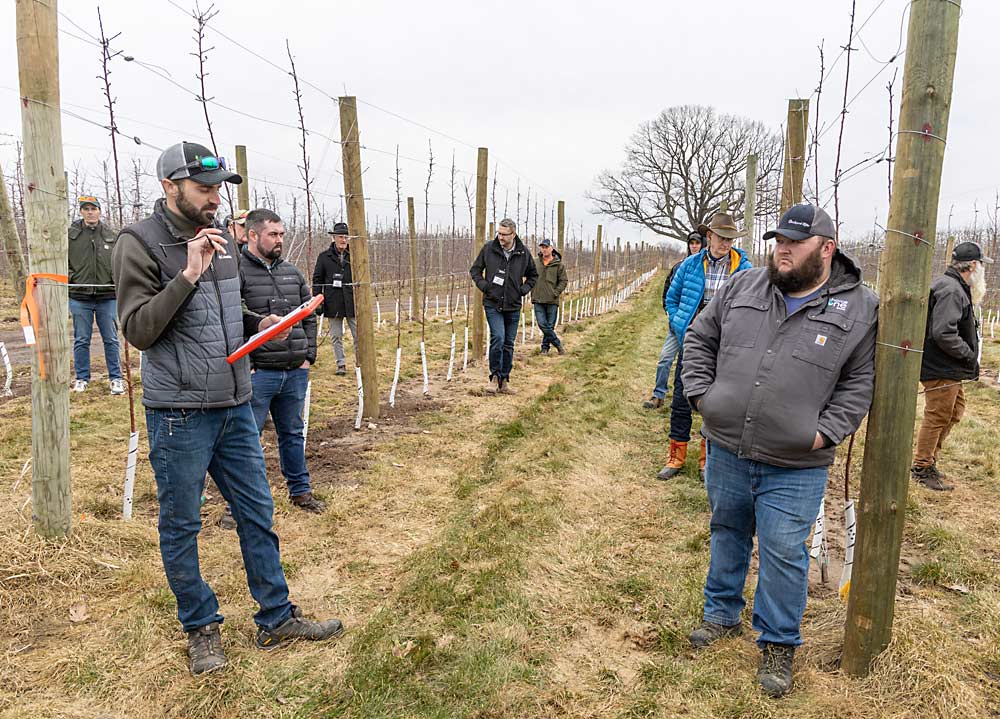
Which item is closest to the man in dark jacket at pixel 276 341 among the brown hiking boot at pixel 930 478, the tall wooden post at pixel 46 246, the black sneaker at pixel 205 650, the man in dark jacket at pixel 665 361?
the tall wooden post at pixel 46 246

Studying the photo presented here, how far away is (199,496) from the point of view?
267 cm

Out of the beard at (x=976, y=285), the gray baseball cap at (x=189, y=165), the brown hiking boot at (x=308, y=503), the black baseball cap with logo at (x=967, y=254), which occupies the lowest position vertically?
the brown hiking boot at (x=308, y=503)

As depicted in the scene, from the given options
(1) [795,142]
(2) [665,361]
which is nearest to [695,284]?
(1) [795,142]

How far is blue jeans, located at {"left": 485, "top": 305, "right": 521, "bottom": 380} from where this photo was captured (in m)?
7.80

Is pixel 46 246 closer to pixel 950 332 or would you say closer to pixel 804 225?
pixel 804 225

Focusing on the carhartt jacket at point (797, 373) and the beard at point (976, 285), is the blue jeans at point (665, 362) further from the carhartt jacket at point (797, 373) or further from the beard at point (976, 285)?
the carhartt jacket at point (797, 373)

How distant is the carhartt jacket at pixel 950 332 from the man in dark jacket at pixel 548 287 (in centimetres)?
621

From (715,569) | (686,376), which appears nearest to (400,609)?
(715,569)

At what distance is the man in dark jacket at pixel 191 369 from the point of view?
95.3 inches

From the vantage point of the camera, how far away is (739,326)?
2.76 meters

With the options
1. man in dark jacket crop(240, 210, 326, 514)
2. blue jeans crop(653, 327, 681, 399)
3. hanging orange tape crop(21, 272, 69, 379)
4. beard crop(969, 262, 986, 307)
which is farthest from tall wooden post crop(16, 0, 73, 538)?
beard crop(969, 262, 986, 307)

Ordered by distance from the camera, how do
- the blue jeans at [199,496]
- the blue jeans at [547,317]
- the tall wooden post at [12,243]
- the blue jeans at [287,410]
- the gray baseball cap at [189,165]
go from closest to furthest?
the gray baseball cap at [189,165]
the blue jeans at [199,496]
the blue jeans at [287,410]
the tall wooden post at [12,243]
the blue jeans at [547,317]

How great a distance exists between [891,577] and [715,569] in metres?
0.72

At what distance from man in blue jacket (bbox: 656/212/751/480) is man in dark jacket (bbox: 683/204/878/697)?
1816 millimetres
